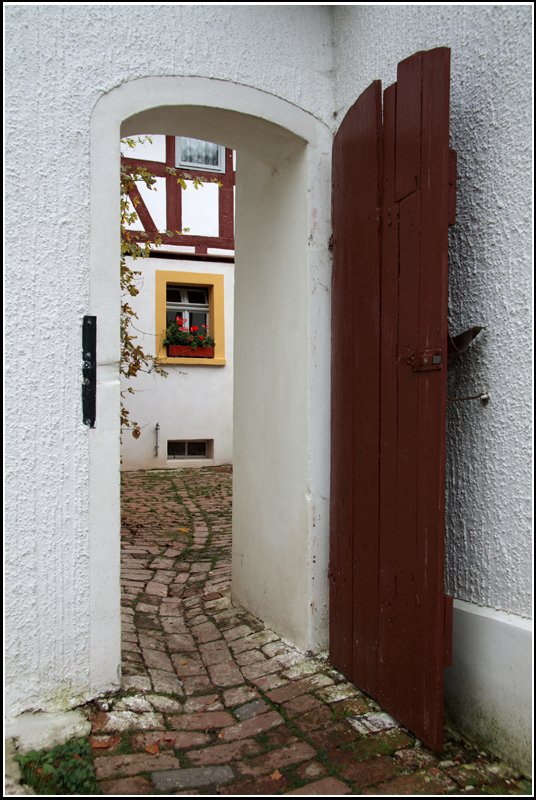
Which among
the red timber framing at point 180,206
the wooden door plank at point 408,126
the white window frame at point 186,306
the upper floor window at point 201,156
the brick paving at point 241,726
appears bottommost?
the brick paving at point 241,726

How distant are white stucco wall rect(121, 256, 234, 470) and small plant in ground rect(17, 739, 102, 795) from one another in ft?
27.1

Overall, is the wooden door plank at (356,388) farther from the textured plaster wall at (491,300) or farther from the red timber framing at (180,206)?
the red timber framing at (180,206)

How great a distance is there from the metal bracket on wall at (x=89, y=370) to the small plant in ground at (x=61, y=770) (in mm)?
1256

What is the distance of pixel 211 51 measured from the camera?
123 inches

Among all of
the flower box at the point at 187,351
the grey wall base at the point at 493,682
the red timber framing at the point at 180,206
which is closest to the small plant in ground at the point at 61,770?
the grey wall base at the point at 493,682

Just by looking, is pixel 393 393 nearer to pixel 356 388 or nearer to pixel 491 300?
pixel 356 388

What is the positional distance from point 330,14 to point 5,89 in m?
1.78

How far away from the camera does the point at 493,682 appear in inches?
92.6

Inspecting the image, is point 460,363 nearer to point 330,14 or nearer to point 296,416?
point 296,416

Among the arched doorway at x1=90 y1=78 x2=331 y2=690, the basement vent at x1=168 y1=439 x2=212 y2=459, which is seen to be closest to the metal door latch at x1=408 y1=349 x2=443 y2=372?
the arched doorway at x1=90 y1=78 x2=331 y2=690

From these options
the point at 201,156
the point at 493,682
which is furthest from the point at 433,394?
the point at 201,156

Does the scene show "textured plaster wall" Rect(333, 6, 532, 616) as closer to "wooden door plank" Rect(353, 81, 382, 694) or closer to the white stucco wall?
"wooden door plank" Rect(353, 81, 382, 694)

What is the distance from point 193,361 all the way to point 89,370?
8.11 meters

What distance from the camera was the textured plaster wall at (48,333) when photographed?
269 cm
